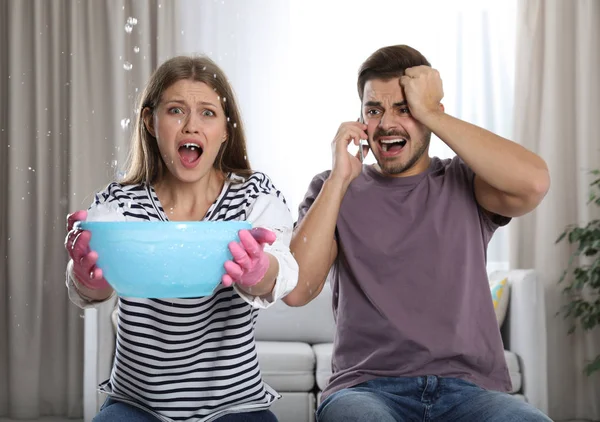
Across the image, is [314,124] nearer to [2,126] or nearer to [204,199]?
[2,126]

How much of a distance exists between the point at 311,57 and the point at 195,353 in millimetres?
3332

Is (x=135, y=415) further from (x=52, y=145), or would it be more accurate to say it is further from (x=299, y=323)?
(x=52, y=145)

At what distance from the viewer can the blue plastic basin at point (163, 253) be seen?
3.21ft

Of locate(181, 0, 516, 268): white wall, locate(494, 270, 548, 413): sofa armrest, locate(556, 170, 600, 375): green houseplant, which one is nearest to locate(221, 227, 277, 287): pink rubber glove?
locate(494, 270, 548, 413): sofa armrest

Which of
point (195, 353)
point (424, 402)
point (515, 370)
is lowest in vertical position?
point (515, 370)

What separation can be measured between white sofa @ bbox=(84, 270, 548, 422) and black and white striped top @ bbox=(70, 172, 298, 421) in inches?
79.6

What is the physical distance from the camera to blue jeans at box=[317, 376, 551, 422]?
1367mm

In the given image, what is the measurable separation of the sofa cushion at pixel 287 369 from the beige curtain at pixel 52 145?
4.70 ft

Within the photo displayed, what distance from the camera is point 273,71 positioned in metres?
4.40

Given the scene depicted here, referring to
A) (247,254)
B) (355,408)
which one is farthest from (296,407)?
(247,254)

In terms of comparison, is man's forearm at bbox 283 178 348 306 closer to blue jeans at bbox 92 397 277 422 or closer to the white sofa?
blue jeans at bbox 92 397 277 422

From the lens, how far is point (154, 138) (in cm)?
141

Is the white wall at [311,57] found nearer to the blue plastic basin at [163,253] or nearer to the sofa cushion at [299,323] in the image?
the sofa cushion at [299,323]

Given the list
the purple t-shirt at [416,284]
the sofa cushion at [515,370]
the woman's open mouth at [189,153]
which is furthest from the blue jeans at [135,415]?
the sofa cushion at [515,370]
